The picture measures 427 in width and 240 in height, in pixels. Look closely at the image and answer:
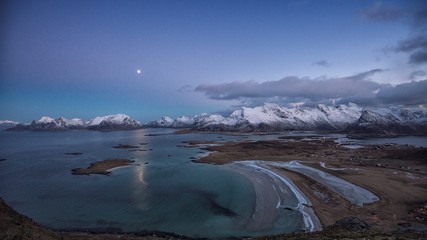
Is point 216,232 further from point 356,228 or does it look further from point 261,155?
point 261,155

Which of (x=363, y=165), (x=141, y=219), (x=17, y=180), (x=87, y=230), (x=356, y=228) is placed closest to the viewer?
(x=356, y=228)

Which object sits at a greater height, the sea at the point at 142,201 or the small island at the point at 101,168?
the small island at the point at 101,168

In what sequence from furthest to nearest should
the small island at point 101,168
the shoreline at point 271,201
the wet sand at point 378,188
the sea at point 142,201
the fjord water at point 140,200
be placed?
the small island at point 101,168
the wet sand at point 378,188
the shoreline at point 271,201
the fjord water at point 140,200
the sea at point 142,201

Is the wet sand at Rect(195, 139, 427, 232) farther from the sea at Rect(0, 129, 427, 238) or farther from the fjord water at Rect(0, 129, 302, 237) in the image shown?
the fjord water at Rect(0, 129, 302, 237)

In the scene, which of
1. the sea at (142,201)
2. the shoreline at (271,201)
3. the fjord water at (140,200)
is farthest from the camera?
the shoreline at (271,201)

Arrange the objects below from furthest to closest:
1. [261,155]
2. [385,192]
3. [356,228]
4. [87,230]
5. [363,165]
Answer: [261,155] < [363,165] < [385,192] < [87,230] < [356,228]

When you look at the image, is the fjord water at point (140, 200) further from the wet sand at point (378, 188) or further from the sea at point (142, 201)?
the wet sand at point (378, 188)

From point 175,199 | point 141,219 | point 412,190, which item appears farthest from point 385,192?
point 141,219

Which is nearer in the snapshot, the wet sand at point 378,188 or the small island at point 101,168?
the wet sand at point 378,188

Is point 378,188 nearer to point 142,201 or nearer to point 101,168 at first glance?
point 142,201

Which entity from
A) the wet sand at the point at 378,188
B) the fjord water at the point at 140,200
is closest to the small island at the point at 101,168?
the fjord water at the point at 140,200

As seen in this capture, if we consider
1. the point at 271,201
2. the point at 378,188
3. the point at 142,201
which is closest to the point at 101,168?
the point at 142,201
